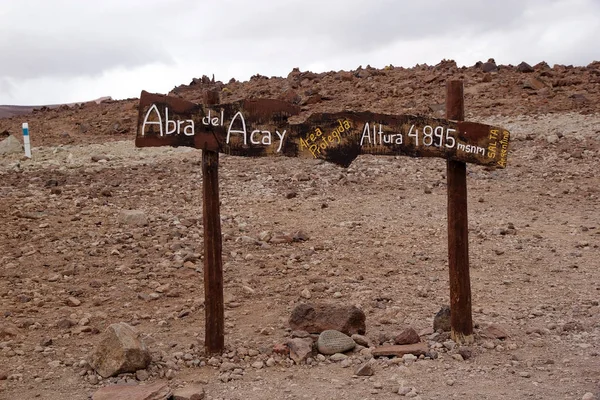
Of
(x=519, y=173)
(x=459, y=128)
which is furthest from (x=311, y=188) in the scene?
(x=459, y=128)

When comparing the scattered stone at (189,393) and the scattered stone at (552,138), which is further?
the scattered stone at (552,138)

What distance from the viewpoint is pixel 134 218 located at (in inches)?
388

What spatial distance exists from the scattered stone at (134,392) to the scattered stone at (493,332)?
271 centimetres

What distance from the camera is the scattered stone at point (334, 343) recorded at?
221 inches

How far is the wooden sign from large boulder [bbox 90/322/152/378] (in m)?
1.46

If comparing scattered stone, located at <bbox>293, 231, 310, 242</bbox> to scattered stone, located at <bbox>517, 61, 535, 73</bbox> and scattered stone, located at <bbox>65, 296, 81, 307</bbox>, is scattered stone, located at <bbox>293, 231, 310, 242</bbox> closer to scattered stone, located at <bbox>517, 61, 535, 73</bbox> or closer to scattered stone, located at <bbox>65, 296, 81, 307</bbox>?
scattered stone, located at <bbox>65, 296, 81, 307</bbox>

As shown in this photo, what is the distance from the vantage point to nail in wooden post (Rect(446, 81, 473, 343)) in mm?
5801

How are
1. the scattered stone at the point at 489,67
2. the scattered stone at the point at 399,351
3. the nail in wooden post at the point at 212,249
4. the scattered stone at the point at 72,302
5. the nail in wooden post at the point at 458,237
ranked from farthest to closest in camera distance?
the scattered stone at the point at 489,67 → the scattered stone at the point at 72,302 → the nail in wooden post at the point at 458,237 → the scattered stone at the point at 399,351 → the nail in wooden post at the point at 212,249

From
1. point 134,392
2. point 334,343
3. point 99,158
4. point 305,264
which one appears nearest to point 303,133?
point 334,343

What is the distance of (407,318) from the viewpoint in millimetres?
6629

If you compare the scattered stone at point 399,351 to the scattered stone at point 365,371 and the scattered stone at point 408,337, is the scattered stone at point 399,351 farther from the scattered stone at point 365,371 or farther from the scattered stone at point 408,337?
the scattered stone at point 365,371

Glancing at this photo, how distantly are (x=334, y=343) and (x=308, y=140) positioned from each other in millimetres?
1618

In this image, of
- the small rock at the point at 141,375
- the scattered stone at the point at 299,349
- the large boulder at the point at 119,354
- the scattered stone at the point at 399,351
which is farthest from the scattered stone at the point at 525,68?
the small rock at the point at 141,375

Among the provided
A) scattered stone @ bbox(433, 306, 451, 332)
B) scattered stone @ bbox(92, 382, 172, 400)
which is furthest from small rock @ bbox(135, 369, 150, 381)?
scattered stone @ bbox(433, 306, 451, 332)
